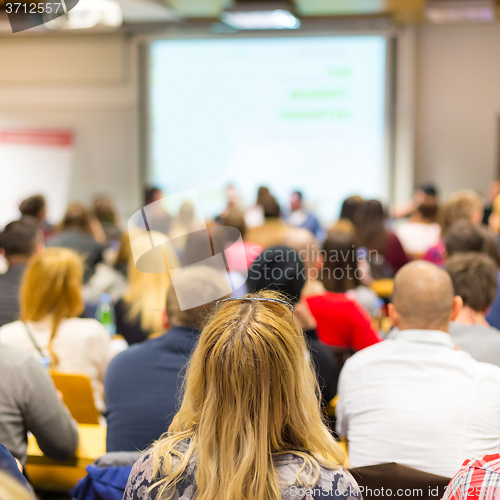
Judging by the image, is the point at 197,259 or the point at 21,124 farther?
the point at 21,124

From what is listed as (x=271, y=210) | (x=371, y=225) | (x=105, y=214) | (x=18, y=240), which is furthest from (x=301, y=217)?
(x=18, y=240)

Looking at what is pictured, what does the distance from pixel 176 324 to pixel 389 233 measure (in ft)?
10.5

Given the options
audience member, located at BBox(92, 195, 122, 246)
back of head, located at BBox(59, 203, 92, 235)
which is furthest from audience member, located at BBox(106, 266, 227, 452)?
audience member, located at BBox(92, 195, 122, 246)

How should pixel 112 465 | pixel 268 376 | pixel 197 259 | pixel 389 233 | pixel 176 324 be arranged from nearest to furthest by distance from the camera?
pixel 268 376 < pixel 112 465 < pixel 176 324 < pixel 197 259 < pixel 389 233

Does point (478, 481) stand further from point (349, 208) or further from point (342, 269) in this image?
point (349, 208)

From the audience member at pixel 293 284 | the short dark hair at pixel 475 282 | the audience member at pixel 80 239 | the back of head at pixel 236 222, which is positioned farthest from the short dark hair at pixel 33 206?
the short dark hair at pixel 475 282

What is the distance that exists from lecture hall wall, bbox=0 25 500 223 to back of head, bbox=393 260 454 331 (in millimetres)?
6882

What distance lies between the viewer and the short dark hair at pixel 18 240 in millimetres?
3270

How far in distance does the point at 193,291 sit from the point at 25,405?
648 millimetres

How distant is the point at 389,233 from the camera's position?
4.86m

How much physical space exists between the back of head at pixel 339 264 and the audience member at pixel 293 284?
799mm

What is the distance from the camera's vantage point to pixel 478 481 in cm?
106

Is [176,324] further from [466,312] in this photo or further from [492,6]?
[492,6]

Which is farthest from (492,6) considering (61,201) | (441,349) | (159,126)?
(61,201)
